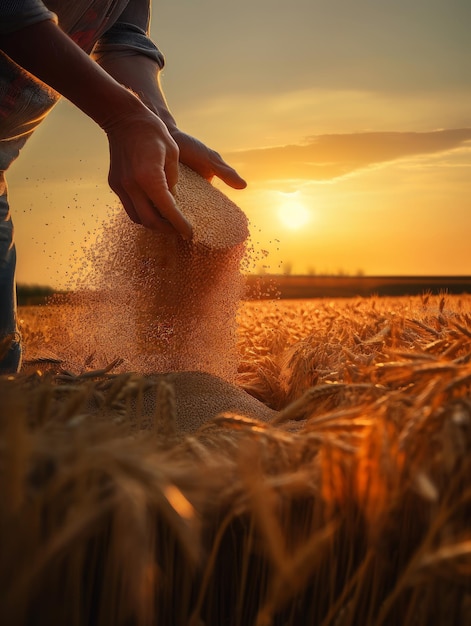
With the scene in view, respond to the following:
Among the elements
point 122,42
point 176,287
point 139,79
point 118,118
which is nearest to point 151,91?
point 139,79

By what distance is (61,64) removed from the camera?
1.56 meters

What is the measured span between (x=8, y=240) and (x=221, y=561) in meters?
1.86

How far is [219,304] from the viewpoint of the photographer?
221 cm

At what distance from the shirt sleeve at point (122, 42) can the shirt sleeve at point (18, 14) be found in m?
0.97

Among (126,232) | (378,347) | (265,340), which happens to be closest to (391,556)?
(378,347)

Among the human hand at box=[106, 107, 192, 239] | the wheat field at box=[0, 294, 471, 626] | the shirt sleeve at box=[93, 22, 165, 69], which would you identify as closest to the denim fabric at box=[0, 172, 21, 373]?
the human hand at box=[106, 107, 192, 239]

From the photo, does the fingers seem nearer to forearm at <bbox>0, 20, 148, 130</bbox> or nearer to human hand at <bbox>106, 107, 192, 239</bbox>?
human hand at <bbox>106, 107, 192, 239</bbox>

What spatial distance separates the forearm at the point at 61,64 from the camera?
153cm

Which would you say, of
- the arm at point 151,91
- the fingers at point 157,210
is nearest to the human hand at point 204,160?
the arm at point 151,91

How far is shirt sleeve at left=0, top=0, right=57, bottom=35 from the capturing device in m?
1.49

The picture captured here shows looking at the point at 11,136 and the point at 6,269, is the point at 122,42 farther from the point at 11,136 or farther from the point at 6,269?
the point at 6,269

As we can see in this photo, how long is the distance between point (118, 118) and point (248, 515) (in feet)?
4.67

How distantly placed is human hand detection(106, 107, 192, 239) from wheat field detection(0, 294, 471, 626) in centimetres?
106

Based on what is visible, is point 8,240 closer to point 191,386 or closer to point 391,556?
point 191,386
